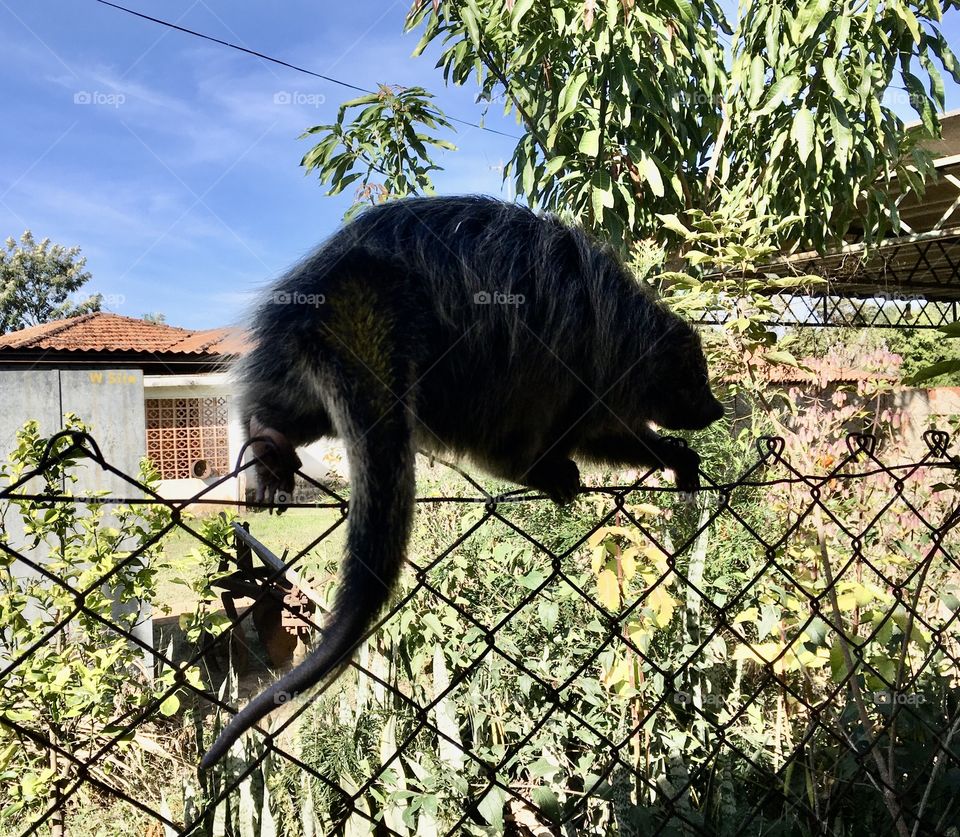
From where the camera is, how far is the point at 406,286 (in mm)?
1854

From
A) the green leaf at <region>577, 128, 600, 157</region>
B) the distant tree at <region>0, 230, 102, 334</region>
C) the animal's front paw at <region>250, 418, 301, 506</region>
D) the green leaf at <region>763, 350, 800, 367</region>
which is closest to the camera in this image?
the animal's front paw at <region>250, 418, 301, 506</region>

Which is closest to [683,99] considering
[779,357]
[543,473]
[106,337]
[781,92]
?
[781,92]

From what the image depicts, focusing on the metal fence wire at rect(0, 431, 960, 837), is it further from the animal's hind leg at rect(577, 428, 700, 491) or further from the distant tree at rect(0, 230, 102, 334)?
the distant tree at rect(0, 230, 102, 334)

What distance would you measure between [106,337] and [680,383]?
6.08 m

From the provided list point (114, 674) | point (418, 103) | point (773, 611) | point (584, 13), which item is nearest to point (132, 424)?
point (114, 674)

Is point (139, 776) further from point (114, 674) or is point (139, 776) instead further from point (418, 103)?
point (418, 103)

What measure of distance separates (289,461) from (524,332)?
728 mm

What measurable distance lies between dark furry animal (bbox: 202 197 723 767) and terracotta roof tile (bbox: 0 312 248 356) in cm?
252

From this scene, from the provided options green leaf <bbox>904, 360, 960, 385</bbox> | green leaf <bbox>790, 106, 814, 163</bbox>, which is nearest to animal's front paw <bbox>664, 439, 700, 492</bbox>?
green leaf <bbox>904, 360, 960, 385</bbox>

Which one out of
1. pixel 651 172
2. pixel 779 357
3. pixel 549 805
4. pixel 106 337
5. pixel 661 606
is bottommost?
pixel 549 805

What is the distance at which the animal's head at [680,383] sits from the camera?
8.72ft

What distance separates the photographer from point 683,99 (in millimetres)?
4621

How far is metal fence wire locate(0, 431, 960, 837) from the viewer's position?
6.73 feet

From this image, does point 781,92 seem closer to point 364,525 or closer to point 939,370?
point 939,370
